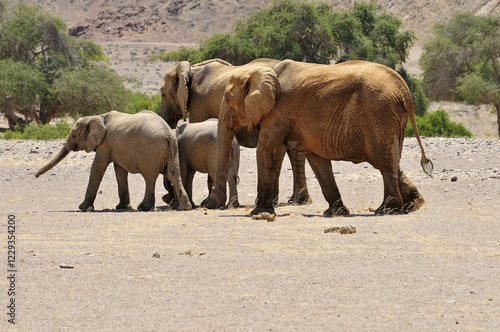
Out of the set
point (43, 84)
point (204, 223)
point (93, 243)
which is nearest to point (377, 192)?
point (204, 223)

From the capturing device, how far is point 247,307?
795 centimetres

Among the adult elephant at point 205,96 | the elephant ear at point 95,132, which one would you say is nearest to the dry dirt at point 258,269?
the adult elephant at point 205,96

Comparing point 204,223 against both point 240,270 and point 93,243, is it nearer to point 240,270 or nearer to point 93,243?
point 93,243

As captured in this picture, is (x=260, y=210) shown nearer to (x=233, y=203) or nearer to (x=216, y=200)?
(x=216, y=200)

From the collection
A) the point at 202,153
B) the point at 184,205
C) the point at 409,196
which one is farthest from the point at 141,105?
the point at 409,196

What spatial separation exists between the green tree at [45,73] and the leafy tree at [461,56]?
459 inches

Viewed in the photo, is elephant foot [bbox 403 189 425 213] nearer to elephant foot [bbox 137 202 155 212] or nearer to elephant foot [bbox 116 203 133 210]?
elephant foot [bbox 137 202 155 212]

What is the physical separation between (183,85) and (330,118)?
3934mm

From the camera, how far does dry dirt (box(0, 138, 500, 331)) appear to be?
25.1 feet

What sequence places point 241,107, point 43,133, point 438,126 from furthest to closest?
point 438,126 < point 43,133 < point 241,107

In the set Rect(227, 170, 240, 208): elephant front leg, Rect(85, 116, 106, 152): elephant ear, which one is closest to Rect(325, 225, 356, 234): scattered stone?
Rect(227, 170, 240, 208): elephant front leg

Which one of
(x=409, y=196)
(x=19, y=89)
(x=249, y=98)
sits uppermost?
(x=249, y=98)

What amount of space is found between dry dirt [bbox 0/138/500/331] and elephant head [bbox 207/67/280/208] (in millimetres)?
533

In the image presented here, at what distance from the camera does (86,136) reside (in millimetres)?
16062
